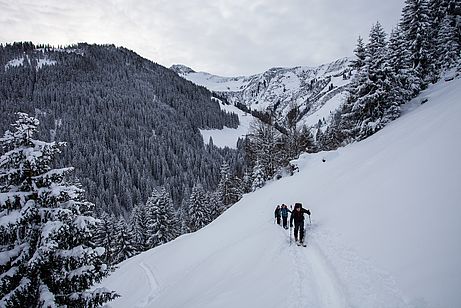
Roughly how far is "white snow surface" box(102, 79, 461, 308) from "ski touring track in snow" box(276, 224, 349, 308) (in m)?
0.03

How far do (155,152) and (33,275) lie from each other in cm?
13300

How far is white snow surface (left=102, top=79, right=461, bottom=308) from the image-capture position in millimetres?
7027

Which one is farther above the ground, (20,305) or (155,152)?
(155,152)

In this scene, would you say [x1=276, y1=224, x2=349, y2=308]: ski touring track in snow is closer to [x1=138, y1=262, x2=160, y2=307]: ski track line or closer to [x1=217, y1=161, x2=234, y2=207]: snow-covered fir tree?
[x1=138, y1=262, x2=160, y2=307]: ski track line

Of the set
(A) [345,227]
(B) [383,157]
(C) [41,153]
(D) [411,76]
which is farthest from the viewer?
(D) [411,76]

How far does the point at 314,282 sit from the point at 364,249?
2.22 metres

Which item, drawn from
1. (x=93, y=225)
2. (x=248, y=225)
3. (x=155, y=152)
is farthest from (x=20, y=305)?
(x=155, y=152)

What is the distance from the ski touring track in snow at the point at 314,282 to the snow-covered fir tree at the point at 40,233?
591 centimetres

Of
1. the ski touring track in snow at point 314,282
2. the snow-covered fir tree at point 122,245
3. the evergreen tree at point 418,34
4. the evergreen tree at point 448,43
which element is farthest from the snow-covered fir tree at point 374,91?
the snow-covered fir tree at point 122,245

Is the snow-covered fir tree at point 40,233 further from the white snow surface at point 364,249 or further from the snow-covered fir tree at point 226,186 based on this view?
the snow-covered fir tree at point 226,186

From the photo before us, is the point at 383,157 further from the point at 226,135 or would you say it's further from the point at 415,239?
the point at 226,135

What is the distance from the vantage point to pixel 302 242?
12398mm

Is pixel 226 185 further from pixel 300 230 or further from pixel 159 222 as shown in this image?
pixel 300 230

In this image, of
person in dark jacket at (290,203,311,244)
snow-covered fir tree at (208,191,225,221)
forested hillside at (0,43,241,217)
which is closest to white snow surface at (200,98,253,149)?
forested hillside at (0,43,241,217)
